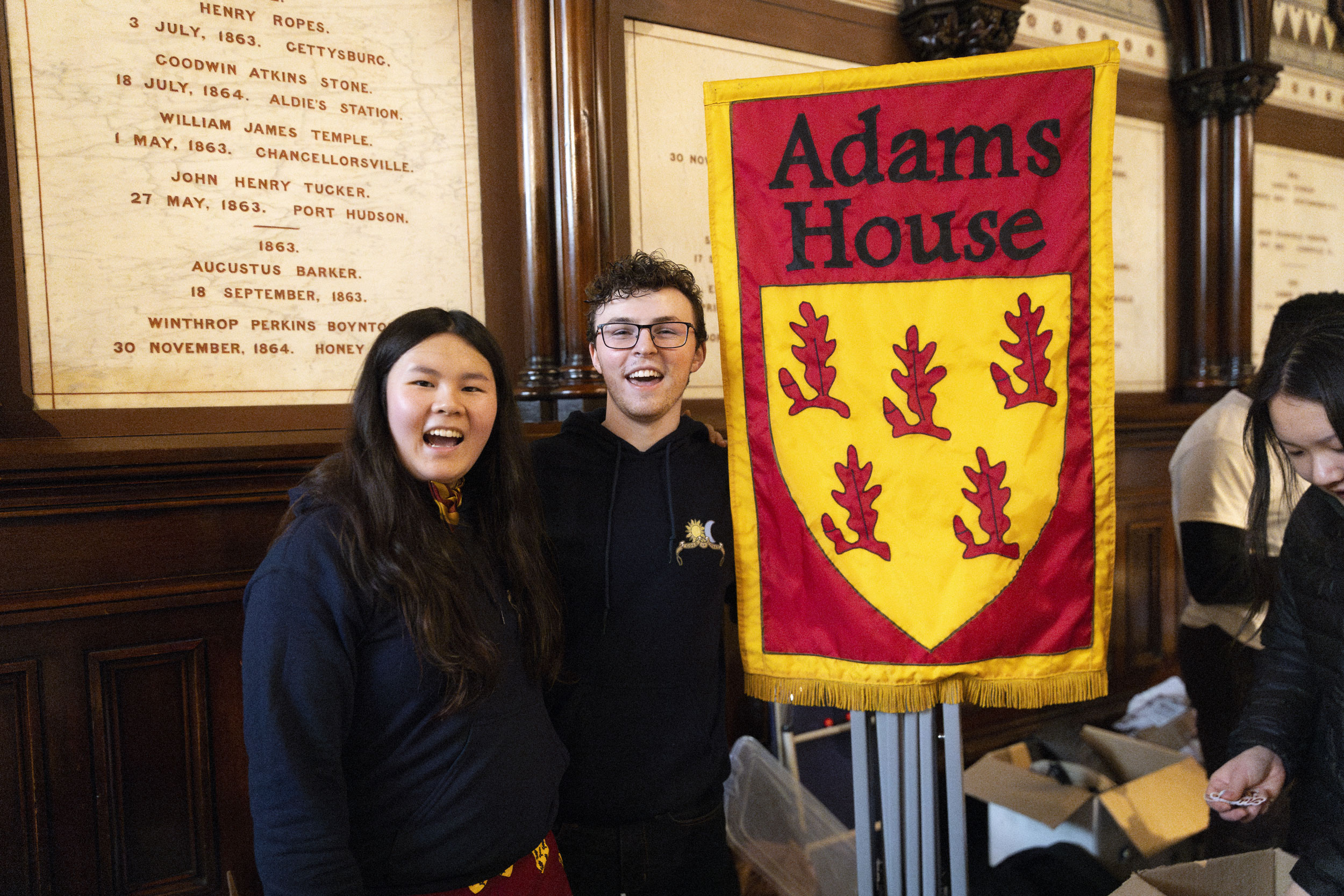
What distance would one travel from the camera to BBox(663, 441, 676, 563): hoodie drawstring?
4.89 feet

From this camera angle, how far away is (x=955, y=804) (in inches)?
58.4

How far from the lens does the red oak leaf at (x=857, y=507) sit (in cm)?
156

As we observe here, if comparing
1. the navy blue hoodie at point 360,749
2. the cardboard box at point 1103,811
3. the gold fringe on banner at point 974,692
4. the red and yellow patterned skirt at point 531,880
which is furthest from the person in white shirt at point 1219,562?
the navy blue hoodie at point 360,749

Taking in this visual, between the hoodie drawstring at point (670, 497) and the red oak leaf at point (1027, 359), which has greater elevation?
the red oak leaf at point (1027, 359)

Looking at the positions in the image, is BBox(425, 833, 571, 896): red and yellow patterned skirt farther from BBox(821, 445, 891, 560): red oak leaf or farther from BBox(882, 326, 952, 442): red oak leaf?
BBox(882, 326, 952, 442): red oak leaf

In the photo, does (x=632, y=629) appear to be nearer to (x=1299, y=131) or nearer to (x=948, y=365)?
(x=948, y=365)

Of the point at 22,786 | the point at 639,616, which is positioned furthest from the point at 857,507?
the point at 22,786

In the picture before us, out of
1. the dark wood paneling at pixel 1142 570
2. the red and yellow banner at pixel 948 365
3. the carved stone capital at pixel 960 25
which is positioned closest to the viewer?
the red and yellow banner at pixel 948 365

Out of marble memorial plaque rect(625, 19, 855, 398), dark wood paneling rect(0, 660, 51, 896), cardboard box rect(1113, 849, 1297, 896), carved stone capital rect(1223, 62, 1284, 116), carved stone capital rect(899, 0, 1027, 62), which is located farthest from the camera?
carved stone capital rect(1223, 62, 1284, 116)

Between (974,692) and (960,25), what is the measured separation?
87.2 inches

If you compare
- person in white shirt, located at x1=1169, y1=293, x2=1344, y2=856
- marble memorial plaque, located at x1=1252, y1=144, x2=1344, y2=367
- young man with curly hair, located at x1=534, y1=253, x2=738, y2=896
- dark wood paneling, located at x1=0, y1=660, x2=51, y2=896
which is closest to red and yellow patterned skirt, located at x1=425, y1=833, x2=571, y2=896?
young man with curly hair, located at x1=534, y1=253, x2=738, y2=896

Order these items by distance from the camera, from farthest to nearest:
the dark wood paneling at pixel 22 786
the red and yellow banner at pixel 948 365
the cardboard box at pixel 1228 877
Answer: the dark wood paneling at pixel 22 786 → the red and yellow banner at pixel 948 365 → the cardboard box at pixel 1228 877

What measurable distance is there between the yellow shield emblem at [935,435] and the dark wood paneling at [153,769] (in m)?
1.39

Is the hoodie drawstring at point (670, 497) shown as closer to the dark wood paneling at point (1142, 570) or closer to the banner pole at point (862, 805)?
the banner pole at point (862, 805)
